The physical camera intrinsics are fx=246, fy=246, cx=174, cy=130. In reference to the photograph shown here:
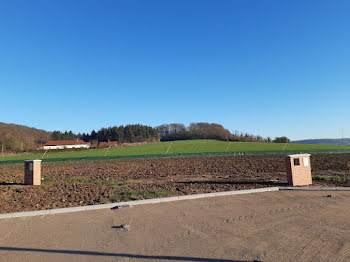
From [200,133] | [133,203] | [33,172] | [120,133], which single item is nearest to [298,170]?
[133,203]

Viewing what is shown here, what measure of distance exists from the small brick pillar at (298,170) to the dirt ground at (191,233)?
224 centimetres

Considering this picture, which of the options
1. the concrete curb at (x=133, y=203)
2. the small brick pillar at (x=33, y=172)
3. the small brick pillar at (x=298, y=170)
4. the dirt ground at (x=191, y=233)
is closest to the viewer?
the dirt ground at (x=191, y=233)

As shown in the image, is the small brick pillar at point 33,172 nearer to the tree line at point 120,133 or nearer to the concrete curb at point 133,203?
the concrete curb at point 133,203

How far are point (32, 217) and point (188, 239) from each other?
145 inches

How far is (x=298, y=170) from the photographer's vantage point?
868 cm

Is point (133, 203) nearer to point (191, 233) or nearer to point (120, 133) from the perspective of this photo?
point (191, 233)

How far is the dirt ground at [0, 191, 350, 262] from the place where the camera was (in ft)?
11.3

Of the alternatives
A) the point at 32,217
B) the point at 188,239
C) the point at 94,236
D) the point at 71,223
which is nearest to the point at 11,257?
the point at 94,236

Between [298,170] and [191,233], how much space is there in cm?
601

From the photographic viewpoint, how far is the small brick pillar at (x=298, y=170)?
8570 mm

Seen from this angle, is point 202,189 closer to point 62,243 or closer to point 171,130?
point 62,243

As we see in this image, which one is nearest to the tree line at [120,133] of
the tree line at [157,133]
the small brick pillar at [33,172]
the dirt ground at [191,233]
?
the tree line at [157,133]

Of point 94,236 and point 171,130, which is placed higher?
point 171,130

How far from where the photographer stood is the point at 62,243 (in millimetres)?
3988
